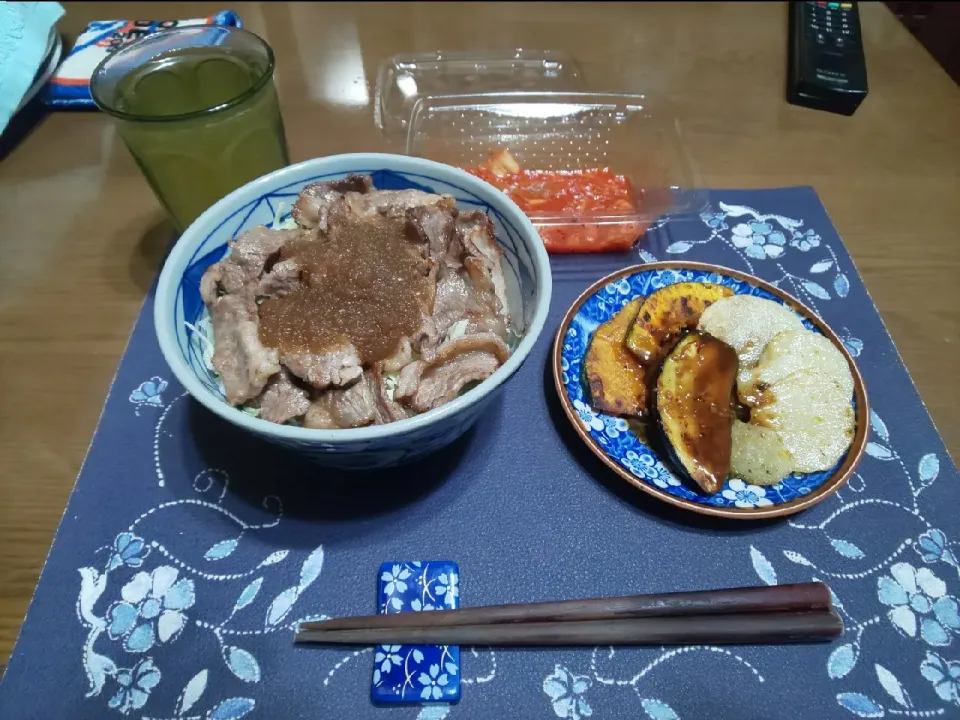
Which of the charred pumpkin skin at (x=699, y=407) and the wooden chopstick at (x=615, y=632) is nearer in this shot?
the wooden chopstick at (x=615, y=632)

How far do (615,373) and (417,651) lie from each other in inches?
30.5

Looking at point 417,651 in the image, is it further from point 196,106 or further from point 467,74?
point 467,74

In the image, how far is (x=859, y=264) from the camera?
1.91 meters

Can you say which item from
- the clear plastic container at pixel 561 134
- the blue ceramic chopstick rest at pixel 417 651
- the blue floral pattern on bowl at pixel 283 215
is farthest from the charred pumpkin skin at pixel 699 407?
the clear plastic container at pixel 561 134

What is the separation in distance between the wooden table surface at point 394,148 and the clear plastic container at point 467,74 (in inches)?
4.7

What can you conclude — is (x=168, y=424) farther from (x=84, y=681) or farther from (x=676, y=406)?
(x=676, y=406)

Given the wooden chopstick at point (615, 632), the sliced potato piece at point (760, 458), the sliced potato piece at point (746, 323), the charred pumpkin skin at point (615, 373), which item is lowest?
the wooden chopstick at point (615, 632)

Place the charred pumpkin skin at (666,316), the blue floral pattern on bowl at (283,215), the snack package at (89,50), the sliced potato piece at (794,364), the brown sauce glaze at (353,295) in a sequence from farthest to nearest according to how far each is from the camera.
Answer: the snack package at (89,50) < the charred pumpkin skin at (666,316) < the sliced potato piece at (794,364) < the brown sauce glaze at (353,295) < the blue floral pattern on bowl at (283,215)

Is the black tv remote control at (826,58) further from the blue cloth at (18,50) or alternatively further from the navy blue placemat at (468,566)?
the blue cloth at (18,50)

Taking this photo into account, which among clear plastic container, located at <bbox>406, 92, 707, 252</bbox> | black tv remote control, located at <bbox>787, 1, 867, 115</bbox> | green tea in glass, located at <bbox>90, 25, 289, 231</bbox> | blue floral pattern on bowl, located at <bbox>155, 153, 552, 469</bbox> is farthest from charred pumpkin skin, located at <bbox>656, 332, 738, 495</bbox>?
black tv remote control, located at <bbox>787, 1, 867, 115</bbox>

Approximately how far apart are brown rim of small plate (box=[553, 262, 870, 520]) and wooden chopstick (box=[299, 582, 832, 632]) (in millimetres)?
160

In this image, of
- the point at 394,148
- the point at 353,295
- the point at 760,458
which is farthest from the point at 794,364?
the point at 394,148

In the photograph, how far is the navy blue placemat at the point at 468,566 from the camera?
1.11 meters

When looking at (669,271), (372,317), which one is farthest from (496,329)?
(669,271)
